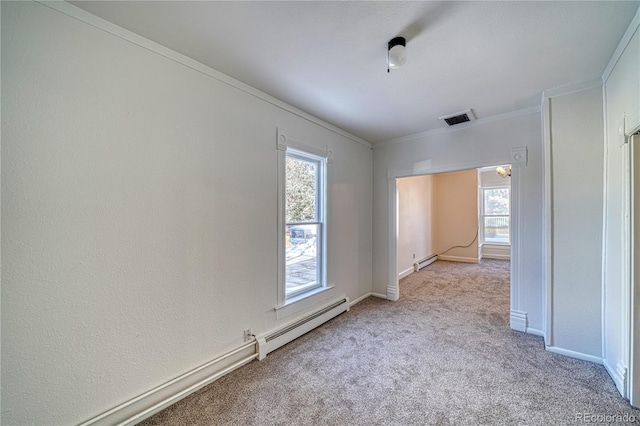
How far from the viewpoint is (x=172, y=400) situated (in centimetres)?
177

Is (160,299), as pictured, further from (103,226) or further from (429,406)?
(429,406)

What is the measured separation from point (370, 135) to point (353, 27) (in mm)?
2190

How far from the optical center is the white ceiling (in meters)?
1.45

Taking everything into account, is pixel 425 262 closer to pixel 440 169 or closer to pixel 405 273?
pixel 405 273

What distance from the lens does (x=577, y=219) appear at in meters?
2.28

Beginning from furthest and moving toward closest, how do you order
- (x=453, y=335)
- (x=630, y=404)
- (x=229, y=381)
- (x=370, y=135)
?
1. (x=370, y=135)
2. (x=453, y=335)
3. (x=229, y=381)
4. (x=630, y=404)

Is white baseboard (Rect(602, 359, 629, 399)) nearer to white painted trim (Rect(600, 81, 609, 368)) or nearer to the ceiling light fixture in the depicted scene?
white painted trim (Rect(600, 81, 609, 368))

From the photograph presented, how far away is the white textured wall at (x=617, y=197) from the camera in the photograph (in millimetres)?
1664

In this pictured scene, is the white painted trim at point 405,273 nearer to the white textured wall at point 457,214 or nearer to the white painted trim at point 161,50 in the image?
the white textured wall at point 457,214

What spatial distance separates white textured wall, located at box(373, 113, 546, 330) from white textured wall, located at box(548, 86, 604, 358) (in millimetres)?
354

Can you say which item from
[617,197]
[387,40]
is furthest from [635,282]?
[387,40]

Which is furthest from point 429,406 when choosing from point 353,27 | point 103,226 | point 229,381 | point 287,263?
point 353,27

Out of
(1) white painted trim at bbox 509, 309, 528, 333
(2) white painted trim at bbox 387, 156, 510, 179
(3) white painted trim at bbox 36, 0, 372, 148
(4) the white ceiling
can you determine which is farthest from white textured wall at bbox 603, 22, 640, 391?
(3) white painted trim at bbox 36, 0, 372, 148

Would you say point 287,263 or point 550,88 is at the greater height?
point 550,88
